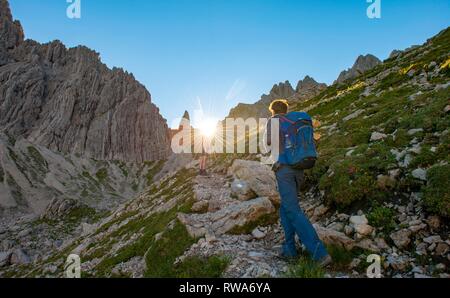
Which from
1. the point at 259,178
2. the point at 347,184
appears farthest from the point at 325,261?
the point at 259,178

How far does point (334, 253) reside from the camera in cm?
812

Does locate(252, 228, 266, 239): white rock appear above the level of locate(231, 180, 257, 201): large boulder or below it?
below

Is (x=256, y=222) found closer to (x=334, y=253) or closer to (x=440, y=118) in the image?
(x=334, y=253)

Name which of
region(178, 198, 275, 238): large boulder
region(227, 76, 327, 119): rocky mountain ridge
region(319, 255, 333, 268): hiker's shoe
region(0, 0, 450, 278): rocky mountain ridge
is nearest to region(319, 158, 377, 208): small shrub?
region(0, 0, 450, 278): rocky mountain ridge

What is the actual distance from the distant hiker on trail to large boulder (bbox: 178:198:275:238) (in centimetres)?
301

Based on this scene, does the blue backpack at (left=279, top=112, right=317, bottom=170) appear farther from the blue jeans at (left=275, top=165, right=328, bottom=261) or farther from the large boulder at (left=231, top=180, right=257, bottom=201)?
the large boulder at (left=231, top=180, right=257, bottom=201)

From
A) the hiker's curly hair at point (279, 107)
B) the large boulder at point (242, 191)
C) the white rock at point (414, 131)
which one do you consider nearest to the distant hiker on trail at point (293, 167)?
the hiker's curly hair at point (279, 107)

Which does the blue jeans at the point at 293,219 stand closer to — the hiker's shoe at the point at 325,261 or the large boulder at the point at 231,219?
the hiker's shoe at the point at 325,261

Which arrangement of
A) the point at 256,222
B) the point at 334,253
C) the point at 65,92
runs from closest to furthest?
the point at 334,253, the point at 256,222, the point at 65,92

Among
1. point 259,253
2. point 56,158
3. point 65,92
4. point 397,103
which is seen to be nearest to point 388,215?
point 259,253

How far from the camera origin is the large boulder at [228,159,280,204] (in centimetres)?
1317

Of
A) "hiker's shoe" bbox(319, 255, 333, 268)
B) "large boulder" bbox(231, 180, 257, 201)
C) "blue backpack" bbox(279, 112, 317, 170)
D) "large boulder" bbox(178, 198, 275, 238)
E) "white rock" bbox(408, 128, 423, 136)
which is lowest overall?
"hiker's shoe" bbox(319, 255, 333, 268)

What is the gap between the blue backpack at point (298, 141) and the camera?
7977mm
